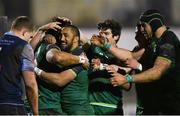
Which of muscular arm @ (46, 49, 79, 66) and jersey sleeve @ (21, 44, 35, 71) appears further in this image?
muscular arm @ (46, 49, 79, 66)

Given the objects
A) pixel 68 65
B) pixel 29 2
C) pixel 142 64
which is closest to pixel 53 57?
pixel 68 65

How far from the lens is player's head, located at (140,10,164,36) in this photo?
7914 millimetres

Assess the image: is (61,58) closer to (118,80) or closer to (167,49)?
(118,80)

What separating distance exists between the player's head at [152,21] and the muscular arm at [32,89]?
142 centimetres

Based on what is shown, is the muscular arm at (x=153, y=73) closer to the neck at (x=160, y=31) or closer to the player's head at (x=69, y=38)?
the neck at (x=160, y=31)

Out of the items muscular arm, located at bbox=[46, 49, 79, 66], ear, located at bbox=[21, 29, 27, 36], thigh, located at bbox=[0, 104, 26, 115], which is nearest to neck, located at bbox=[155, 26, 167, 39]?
muscular arm, located at bbox=[46, 49, 79, 66]

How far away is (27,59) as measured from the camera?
7.43m

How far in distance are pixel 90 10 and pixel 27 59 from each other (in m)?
20.7

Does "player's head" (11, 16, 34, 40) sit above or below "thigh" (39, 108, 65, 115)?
above

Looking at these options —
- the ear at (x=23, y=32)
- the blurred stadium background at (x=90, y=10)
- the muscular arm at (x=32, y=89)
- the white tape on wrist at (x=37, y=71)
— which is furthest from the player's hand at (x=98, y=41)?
the blurred stadium background at (x=90, y=10)

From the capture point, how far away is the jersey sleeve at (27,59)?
292 inches

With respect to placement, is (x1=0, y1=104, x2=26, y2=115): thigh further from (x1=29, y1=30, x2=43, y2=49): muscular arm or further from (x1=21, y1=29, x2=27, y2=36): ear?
(x1=29, y1=30, x2=43, y2=49): muscular arm

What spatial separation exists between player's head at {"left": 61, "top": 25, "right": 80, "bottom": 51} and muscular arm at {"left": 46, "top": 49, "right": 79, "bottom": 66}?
160 mm

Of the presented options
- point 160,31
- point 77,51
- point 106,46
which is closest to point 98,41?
point 106,46
